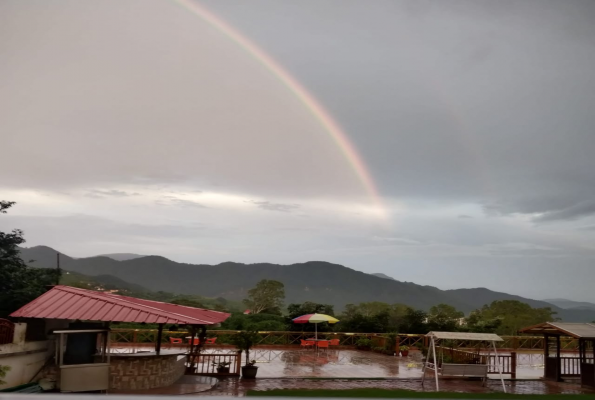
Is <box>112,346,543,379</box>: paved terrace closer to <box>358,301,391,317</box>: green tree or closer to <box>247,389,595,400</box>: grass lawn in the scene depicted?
<box>247,389,595,400</box>: grass lawn

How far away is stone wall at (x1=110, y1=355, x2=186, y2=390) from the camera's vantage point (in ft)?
38.9

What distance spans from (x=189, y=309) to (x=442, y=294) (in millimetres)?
105650

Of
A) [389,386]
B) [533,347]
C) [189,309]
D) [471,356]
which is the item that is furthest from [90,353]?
[533,347]

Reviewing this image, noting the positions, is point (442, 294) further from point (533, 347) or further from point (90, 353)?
point (90, 353)

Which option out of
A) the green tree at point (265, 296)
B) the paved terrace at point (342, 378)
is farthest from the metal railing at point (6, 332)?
the green tree at point (265, 296)

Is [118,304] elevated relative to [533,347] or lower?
elevated

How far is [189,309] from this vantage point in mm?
14602

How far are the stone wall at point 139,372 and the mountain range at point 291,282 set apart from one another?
86.2 metres

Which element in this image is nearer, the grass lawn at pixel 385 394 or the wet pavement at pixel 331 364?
the grass lawn at pixel 385 394

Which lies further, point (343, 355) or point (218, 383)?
point (343, 355)

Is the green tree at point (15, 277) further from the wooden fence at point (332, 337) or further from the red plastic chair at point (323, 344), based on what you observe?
the red plastic chair at point (323, 344)

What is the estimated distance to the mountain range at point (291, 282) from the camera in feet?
338

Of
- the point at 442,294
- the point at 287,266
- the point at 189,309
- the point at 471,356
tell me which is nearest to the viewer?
the point at 189,309

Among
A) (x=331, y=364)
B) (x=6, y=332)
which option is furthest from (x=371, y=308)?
(x=6, y=332)
